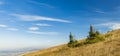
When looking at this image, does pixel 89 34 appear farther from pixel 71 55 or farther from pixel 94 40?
pixel 71 55

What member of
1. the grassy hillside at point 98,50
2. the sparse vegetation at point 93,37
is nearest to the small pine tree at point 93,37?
the sparse vegetation at point 93,37

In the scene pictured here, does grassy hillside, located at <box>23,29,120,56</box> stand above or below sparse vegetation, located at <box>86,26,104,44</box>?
below

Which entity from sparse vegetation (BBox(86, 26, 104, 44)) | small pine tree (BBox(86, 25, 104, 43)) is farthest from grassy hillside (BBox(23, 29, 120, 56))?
small pine tree (BBox(86, 25, 104, 43))

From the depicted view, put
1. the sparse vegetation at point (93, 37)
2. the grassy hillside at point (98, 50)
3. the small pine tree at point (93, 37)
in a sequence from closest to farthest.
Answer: the grassy hillside at point (98, 50), the sparse vegetation at point (93, 37), the small pine tree at point (93, 37)

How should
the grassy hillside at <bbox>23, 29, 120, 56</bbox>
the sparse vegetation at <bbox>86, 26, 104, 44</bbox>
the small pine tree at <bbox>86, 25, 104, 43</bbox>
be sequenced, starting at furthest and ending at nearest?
1. the small pine tree at <bbox>86, 25, 104, 43</bbox>
2. the sparse vegetation at <bbox>86, 26, 104, 44</bbox>
3. the grassy hillside at <bbox>23, 29, 120, 56</bbox>

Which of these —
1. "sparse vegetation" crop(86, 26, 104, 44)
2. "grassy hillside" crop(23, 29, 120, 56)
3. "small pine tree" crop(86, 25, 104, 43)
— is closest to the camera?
"grassy hillside" crop(23, 29, 120, 56)

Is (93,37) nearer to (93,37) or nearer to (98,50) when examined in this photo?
(93,37)

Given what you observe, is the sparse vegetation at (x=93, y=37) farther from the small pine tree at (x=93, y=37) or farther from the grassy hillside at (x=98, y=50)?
the grassy hillside at (x=98, y=50)

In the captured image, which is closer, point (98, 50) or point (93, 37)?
point (98, 50)

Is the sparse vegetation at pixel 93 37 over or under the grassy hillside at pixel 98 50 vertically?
over

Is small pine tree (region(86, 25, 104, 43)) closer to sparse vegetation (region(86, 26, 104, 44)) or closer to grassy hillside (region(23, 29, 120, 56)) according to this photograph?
sparse vegetation (region(86, 26, 104, 44))

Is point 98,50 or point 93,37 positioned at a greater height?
point 93,37

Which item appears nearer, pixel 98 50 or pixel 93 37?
pixel 98 50

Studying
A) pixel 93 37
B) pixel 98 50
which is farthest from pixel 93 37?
pixel 98 50
